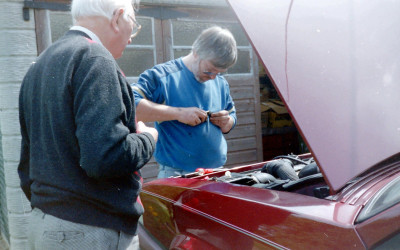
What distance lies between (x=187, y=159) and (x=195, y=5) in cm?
254

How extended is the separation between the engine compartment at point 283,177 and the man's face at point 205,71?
2.06ft

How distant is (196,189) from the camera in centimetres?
169

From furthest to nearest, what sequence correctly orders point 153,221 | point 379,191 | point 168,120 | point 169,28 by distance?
point 169,28, point 168,120, point 153,221, point 379,191

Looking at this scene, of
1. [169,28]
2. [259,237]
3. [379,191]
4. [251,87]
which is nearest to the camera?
[379,191]

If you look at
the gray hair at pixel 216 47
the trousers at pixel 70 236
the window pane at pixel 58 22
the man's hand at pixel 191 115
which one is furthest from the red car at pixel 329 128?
the window pane at pixel 58 22

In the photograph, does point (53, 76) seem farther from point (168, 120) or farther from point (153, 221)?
point (168, 120)

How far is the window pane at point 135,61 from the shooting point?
433 centimetres

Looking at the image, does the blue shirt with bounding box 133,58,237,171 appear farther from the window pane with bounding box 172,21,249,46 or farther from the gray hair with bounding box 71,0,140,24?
the window pane with bounding box 172,21,249,46

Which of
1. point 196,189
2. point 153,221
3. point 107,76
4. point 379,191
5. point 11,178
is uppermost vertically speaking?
point 107,76

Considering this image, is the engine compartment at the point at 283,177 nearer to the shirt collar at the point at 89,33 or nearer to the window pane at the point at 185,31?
the shirt collar at the point at 89,33

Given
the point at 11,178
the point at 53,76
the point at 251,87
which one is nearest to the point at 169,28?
the point at 251,87

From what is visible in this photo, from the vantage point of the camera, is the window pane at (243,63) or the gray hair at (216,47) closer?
the gray hair at (216,47)

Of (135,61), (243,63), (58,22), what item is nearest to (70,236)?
(58,22)

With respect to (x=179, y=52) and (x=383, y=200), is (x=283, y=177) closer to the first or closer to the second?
(x=383, y=200)
